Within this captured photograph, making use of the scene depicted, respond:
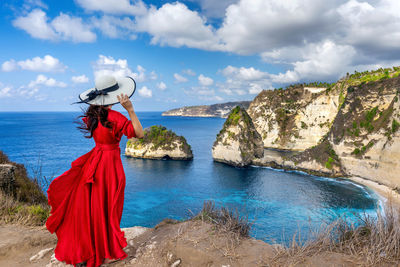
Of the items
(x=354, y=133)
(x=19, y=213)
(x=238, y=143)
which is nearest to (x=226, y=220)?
(x=19, y=213)

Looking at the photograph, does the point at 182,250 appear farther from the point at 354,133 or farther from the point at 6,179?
the point at 354,133

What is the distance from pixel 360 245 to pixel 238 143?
4424 centimetres

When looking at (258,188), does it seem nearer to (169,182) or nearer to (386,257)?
(169,182)

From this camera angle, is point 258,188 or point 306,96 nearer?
point 258,188

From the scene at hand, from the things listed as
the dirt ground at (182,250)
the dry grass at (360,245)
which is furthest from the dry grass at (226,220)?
the dry grass at (360,245)

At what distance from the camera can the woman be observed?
136 inches

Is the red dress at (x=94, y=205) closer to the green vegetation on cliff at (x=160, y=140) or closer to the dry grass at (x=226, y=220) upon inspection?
the dry grass at (x=226, y=220)

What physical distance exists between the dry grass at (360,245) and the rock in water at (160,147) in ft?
162

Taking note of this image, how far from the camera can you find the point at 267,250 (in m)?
3.70

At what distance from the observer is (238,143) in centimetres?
4762

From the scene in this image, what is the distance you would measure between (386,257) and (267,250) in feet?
4.99

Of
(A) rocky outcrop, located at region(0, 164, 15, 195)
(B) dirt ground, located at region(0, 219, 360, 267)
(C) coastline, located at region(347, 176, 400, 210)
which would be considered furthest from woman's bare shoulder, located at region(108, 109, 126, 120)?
(C) coastline, located at region(347, 176, 400, 210)

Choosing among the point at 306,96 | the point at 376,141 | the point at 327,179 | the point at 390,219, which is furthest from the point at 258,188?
the point at 306,96

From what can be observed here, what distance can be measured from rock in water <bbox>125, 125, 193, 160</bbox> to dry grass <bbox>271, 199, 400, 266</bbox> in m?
49.3
